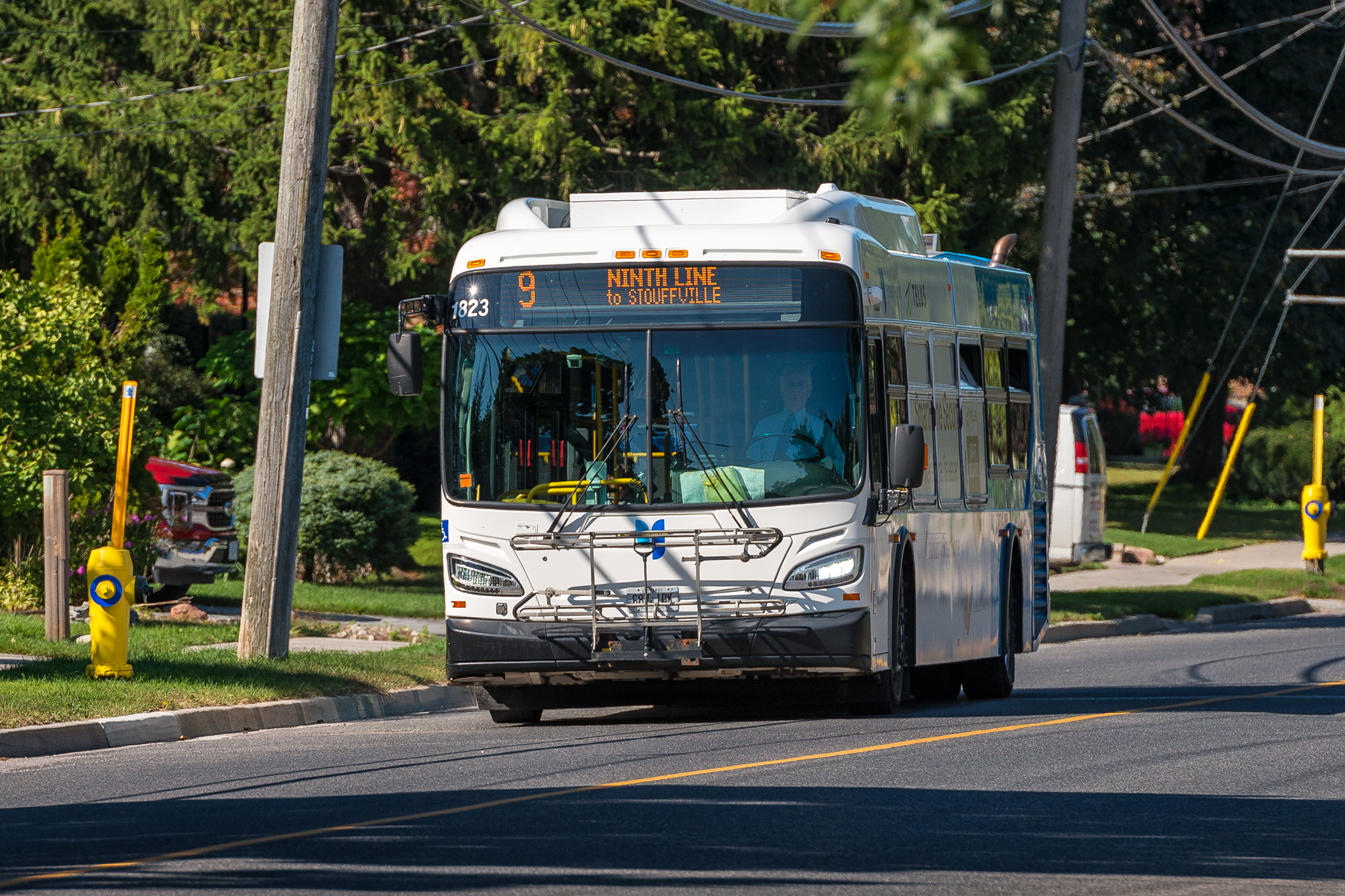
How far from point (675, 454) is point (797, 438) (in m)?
0.76

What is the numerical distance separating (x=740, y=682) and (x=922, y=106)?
1040cm

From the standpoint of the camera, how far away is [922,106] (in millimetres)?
3857

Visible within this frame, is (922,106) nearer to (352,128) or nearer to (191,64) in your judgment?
(352,128)

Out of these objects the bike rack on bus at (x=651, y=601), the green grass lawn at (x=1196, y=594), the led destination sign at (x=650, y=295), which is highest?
the led destination sign at (x=650, y=295)

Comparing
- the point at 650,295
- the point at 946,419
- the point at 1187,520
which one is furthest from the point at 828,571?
the point at 1187,520

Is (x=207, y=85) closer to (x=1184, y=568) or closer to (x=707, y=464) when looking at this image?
(x=1184, y=568)

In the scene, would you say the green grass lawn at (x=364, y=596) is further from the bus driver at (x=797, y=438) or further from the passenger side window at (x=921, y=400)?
the bus driver at (x=797, y=438)

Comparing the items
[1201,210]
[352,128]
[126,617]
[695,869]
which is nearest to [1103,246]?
[1201,210]

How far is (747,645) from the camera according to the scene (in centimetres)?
1162

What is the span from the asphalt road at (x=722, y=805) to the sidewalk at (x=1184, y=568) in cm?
1263

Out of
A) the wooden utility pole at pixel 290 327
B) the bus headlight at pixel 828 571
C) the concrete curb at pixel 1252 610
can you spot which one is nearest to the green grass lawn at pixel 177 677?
the wooden utility pole at pixel 290 327

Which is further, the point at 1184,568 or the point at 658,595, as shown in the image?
the point at 1184,568

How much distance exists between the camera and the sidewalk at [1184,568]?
1031 inches

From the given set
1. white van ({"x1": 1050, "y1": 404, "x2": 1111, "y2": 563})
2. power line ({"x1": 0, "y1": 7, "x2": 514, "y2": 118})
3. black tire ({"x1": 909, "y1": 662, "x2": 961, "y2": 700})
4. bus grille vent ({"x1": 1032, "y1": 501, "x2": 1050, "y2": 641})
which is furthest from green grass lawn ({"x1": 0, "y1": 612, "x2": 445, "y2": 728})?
white van ({"x1": 1050, "y1": 404, "x2": 1111, "y2": 563})
